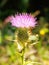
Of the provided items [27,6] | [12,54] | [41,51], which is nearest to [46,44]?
[41,51]

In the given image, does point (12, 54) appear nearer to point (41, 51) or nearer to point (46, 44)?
point (41, 51)

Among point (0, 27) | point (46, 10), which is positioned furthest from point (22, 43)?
point (46, 10)

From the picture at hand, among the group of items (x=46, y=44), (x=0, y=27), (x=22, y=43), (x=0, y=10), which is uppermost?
(x=0, y=10)

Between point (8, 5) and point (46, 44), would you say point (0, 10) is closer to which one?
point (8, 5)

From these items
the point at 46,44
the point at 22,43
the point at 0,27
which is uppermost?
the point at 0,27

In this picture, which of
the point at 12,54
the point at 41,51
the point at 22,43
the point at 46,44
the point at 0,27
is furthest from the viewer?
the point at 0,27

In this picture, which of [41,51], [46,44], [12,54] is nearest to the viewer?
[12,54]

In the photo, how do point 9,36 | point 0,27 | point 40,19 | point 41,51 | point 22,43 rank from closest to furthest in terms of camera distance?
1. point 22,43
2. point 41,51
3. point 9,36
4. point 0,27
5. point 40,19

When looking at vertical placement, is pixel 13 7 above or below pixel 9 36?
above

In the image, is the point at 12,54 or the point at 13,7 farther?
the point at 13,7
